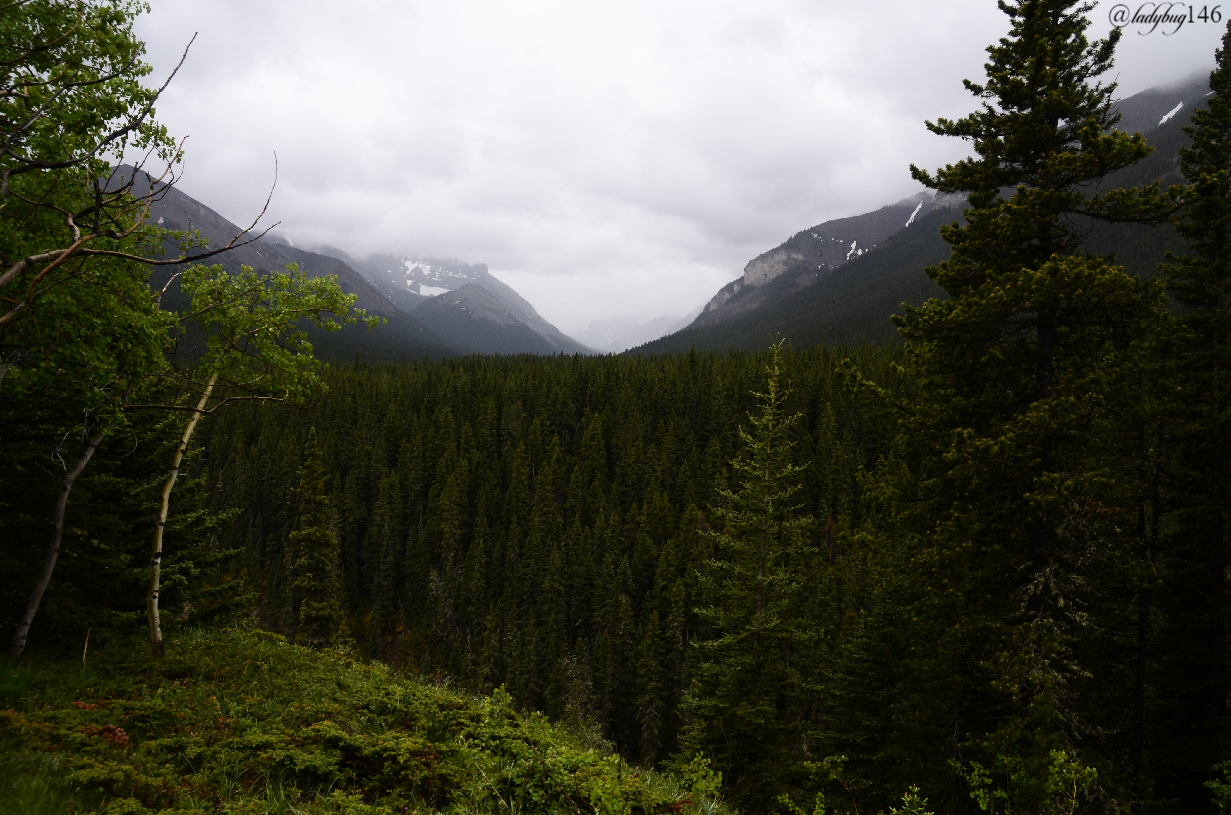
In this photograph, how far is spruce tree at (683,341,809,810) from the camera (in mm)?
14133

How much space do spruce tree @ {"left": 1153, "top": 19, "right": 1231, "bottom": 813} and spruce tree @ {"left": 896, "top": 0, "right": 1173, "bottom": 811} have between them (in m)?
4.62

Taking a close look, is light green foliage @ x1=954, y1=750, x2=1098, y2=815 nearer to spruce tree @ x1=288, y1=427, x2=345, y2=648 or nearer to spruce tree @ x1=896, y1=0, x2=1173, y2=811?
spruce tree @ x1=896, y1=0, x2=1173, y2=811

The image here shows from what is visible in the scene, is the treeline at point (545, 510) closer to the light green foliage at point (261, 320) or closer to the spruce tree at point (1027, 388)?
the spruce tree at point (1027, 388)

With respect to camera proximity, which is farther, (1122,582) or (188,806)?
(1122,582)

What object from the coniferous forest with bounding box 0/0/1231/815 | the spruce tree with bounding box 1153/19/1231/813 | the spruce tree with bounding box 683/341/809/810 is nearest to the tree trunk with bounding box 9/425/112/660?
the coniferous forest with bounding box 0/0/1231/815

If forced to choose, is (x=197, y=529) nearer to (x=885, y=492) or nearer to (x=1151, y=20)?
(x=885, y=492)

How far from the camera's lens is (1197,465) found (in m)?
12.5

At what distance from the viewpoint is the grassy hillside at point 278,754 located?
459 centimetres

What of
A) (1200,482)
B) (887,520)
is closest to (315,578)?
(887,520)

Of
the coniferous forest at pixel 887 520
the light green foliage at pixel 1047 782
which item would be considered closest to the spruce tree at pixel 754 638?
the coniferous forest at pixel 887 520

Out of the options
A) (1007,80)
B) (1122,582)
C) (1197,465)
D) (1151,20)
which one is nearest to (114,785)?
(1122,582)

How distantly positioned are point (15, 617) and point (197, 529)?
13.5ft

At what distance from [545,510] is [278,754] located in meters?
61.8

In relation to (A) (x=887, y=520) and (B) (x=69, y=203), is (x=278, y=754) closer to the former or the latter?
(B) (x=69, y=203)
